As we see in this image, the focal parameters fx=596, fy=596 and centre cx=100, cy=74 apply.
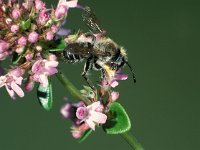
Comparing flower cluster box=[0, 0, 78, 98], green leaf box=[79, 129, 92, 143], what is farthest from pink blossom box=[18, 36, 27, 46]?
green leaf box=[79, 129, 92, 143]

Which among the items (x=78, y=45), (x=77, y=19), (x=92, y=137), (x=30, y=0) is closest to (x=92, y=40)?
(x=78, y=45)

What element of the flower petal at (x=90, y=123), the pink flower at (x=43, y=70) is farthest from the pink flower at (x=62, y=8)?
the flower petal at (x=90, y=123)

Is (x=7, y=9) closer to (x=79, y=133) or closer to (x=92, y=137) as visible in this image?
(x=79, y=133)

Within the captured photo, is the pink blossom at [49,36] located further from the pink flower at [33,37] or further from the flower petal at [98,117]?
the flower petal at [98,117]

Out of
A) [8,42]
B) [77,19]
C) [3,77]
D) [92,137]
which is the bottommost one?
[92,137]

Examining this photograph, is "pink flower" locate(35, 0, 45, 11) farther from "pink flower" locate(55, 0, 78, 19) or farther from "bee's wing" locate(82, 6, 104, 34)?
"bee's wing" locate(82, 6, 104, 34)

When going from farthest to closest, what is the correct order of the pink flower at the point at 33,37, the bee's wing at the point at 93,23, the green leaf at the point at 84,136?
the bee's wing at the point at 93,23
the green leaf at the point at 84,136
the pink flower at the point at 33,37
